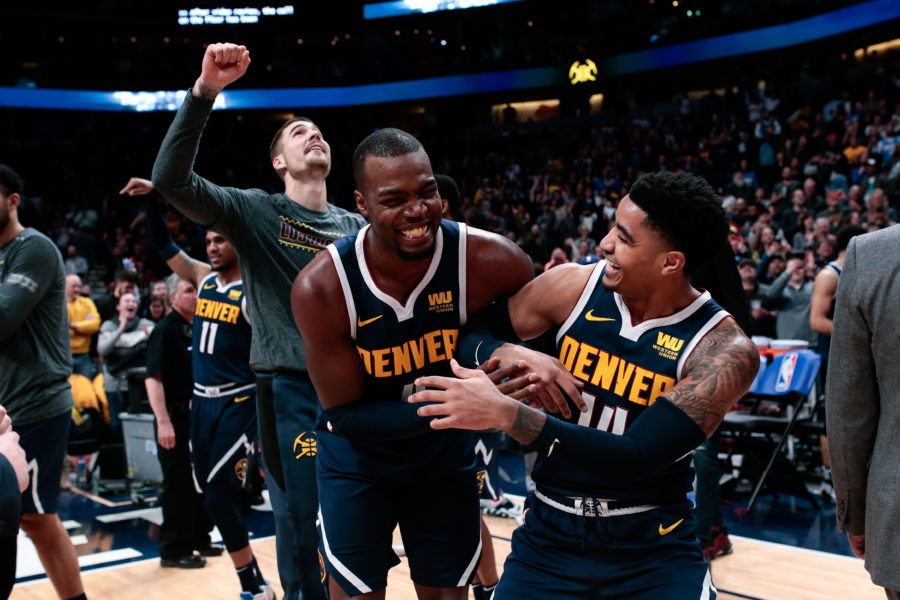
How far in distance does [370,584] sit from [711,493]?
2.83 m

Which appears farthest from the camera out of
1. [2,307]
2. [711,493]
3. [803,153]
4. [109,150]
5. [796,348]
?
[109,150]

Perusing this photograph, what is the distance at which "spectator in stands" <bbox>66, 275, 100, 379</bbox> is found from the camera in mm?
8359

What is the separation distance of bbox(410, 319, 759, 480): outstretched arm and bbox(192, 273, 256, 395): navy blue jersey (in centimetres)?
276

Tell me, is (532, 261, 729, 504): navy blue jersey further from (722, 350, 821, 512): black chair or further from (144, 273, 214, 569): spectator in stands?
(722, 350, 821, 512): black chair

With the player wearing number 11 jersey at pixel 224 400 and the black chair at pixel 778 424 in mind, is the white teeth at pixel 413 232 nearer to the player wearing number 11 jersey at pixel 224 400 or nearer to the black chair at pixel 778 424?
the player wearing number 11 jersey at pixel 224 400

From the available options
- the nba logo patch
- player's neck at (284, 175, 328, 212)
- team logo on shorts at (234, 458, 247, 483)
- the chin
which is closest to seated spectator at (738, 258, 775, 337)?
the nba logo patch

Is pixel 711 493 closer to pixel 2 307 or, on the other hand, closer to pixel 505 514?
pixel 505 514

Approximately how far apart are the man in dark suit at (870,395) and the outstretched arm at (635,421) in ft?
0.92

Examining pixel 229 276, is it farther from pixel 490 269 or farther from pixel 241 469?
pixel 490 269

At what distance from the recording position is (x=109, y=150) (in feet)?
79.6

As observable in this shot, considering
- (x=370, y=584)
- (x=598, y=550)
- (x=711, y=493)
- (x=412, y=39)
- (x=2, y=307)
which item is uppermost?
(x=412, y=39)

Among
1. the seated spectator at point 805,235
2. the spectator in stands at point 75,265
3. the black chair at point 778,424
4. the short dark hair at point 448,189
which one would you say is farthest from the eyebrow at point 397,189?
the spectator in stands at point 75,265

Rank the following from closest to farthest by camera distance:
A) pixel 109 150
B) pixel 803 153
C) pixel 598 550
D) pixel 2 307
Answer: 1. pixel 598 550
2. pixel 2 307
3. pixel 803 153
4. pixel 109 150

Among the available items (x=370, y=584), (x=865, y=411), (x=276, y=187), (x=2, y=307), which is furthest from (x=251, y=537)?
(x=276, y=187)
